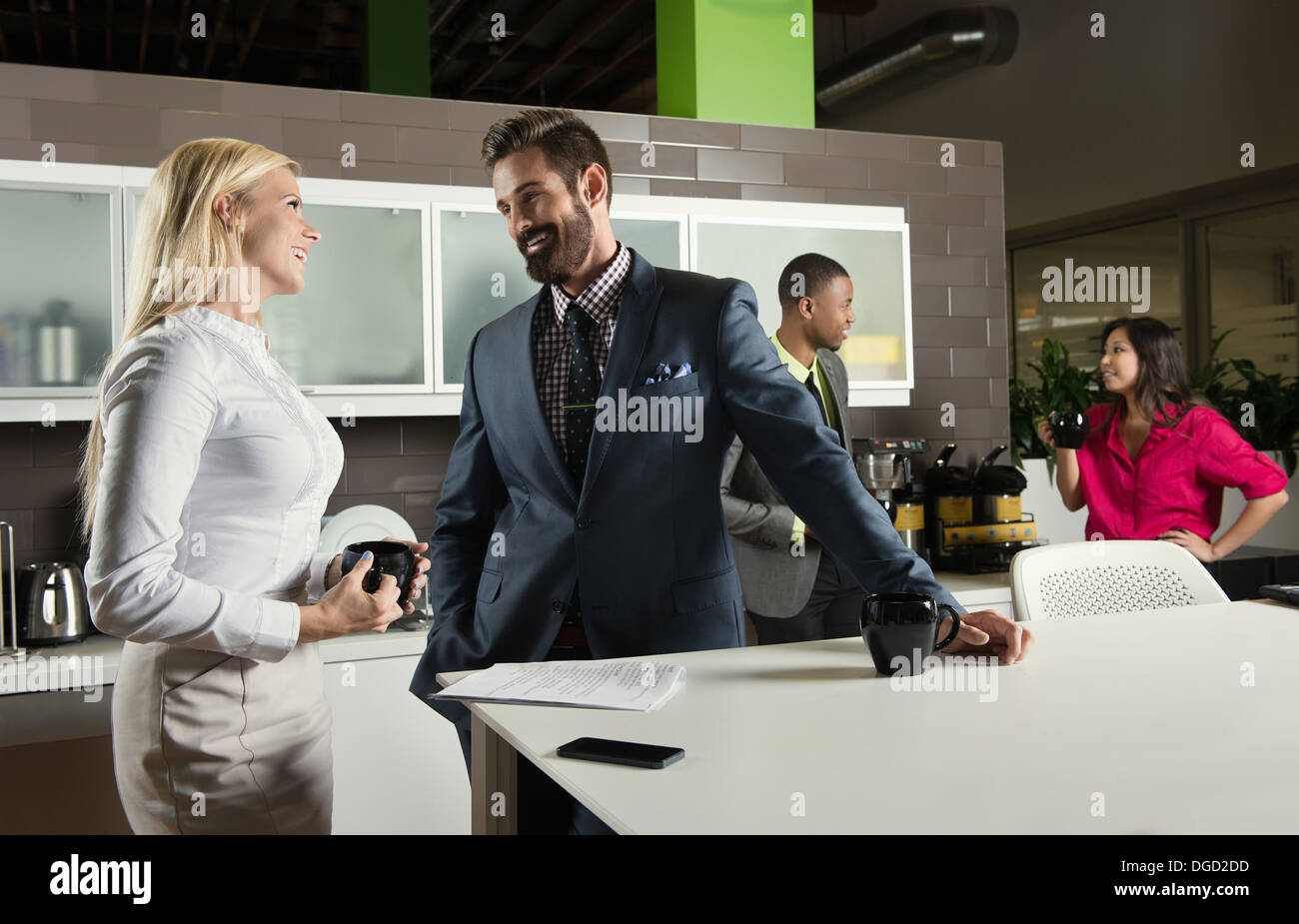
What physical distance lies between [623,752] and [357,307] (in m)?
2.09

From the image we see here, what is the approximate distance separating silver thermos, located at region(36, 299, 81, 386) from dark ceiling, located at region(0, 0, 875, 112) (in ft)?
9.97

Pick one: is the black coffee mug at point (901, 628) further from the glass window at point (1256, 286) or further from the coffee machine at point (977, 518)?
the glass window at point (1256, 286)

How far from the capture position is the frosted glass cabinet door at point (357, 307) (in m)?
2.81

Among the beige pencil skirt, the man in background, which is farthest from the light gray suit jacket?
the beige pencil skirt

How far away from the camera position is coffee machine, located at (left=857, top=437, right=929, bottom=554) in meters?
3.50

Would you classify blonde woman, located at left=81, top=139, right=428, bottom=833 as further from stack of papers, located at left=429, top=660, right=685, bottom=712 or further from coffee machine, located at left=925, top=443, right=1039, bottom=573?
coffee machine, located at left=925, top=443, right=1039, bottom=573

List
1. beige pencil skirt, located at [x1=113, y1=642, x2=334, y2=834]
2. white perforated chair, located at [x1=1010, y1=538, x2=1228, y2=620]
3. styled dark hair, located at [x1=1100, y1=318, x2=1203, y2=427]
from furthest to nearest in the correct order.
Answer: styled dark hair, located at [x1=1100, y1=318, x2=1203, y2=427] → white perforated chair, located at [x1=1010, y1=538, x2=1228, y2=620] → beige pencil skirt, located at [x1=113, y1=642, x2=334, y2=834]

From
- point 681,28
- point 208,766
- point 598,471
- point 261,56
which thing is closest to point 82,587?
point 208,766

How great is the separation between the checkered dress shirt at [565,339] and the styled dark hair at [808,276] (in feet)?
4.53

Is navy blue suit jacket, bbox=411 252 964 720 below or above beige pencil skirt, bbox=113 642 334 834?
above

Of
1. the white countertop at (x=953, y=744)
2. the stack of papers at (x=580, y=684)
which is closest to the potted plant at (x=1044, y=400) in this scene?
the white countertop at (x=953, y=744)

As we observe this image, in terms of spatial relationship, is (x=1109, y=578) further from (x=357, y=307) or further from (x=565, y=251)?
(x=357, y=307)

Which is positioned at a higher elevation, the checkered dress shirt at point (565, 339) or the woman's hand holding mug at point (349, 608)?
the checkered dress shirt at point (565, 339)

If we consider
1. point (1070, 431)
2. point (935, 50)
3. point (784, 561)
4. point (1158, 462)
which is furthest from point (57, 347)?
point (935, 50)
